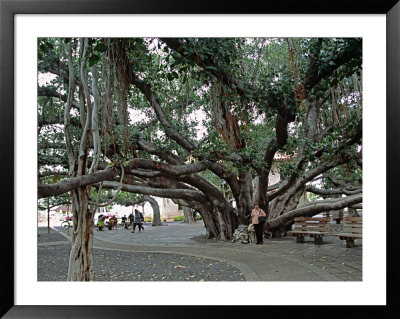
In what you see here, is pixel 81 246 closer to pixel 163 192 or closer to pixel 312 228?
pixel 163 192

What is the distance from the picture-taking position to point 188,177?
7.37 metres

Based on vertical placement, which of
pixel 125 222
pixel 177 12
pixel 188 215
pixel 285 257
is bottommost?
pixel 188 215

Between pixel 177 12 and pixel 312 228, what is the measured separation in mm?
5885

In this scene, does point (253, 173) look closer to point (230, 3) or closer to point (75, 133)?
point (75, 133)

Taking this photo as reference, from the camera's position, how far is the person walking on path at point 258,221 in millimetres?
6871

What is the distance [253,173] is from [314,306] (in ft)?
18.9

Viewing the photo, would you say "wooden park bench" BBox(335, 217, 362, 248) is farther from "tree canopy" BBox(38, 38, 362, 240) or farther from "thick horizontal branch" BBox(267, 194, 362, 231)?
"thick horizontal branch" BBox(267, 194, 362, 231)

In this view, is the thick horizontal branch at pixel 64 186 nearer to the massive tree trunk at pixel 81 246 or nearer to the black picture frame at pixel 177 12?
the massive tree trunk at pixel 81 246

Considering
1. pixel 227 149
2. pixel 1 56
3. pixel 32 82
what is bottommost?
pixel 227 149

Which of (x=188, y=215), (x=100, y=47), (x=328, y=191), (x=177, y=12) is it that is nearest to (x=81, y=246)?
(x=100, y=47)

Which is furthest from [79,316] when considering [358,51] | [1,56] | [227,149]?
[227,149]

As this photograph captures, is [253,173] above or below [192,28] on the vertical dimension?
below

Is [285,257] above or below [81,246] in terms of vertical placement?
below

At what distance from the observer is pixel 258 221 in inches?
271
